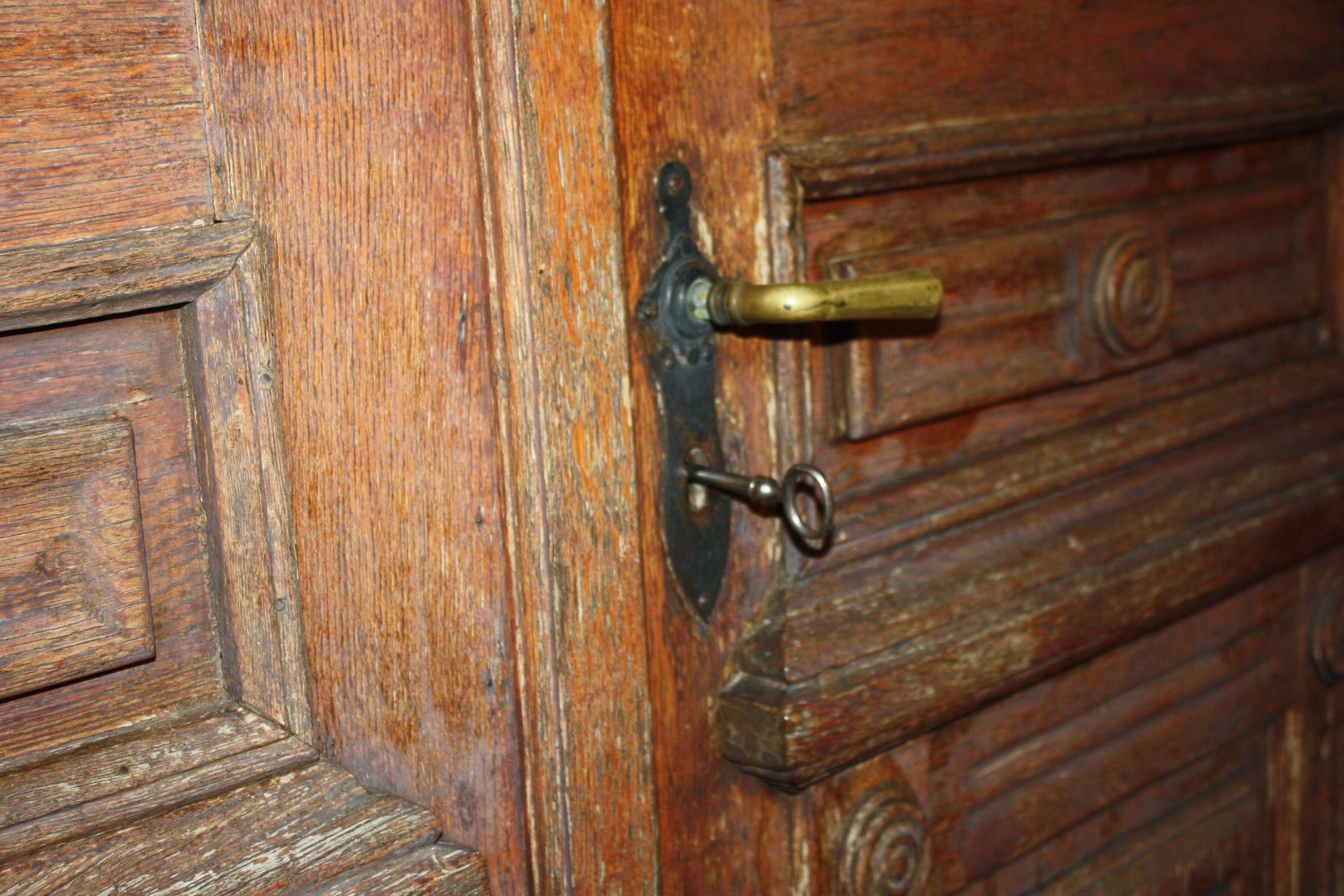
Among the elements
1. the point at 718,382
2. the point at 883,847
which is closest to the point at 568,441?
the point at 718,382

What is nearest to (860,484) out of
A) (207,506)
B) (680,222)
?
(680,222)

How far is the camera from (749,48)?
0.66m

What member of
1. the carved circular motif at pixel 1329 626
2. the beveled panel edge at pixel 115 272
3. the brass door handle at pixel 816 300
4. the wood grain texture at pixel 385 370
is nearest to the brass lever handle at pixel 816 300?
the brass door handle at pixel 816 300

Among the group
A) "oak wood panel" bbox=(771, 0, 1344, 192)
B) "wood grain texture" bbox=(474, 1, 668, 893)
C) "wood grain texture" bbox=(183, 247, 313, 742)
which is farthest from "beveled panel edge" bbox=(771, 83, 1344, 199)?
"wood grain texture" bbox=(183, 247, 313, 742)

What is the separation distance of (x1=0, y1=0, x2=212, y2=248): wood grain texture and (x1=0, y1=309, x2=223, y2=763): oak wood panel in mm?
41

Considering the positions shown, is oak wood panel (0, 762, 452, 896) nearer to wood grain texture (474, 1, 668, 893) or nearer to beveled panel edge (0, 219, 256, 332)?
wood grain texture (474, 1, 668, 893)

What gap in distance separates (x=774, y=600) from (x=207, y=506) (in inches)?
11.9

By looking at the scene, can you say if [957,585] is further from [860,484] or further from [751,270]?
[751,270]

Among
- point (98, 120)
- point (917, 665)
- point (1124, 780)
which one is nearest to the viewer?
point (98, 120)

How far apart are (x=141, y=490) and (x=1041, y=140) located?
0.55 m

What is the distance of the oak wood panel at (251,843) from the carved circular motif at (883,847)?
26cm

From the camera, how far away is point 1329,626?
1086 millimetres

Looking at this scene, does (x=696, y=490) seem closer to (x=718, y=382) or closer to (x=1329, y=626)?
(x=718, y=382)

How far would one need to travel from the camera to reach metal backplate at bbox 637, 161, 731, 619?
64cm
